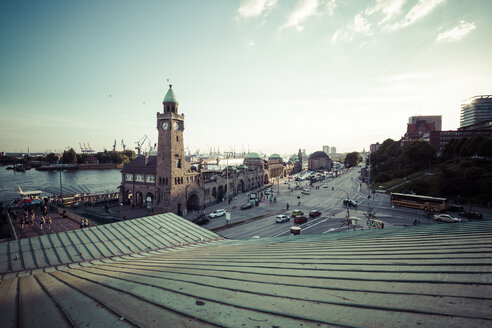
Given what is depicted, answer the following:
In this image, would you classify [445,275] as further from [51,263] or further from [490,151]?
[490,151]

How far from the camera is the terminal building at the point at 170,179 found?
145 ft

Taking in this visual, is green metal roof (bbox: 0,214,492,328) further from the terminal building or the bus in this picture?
the bus

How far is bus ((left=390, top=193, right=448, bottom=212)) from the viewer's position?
4084 centimetres

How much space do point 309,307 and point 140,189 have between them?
178 feet

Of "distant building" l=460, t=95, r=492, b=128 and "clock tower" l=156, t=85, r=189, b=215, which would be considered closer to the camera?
"clock tower" l=156, t=85, r=189, b=215

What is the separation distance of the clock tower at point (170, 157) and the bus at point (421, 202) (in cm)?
4563

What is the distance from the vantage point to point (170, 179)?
4388 centimetres

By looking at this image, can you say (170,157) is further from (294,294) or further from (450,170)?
(450,170)

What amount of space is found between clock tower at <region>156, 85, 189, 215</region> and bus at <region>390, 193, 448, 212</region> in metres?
45.6

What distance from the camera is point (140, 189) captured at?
171ft

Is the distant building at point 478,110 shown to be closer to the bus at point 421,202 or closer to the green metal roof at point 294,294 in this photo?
the bus at point 421,202

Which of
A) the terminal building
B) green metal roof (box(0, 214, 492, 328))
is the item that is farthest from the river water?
green metal roof (box(0, 214, 492, 328))

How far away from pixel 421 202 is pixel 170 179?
4930cm

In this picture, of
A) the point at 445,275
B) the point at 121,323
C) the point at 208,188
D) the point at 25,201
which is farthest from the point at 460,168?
the point at 25,201
